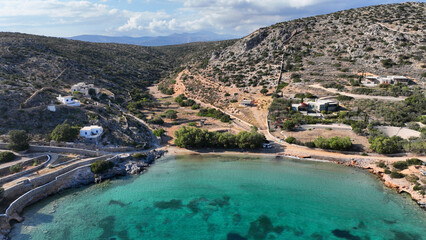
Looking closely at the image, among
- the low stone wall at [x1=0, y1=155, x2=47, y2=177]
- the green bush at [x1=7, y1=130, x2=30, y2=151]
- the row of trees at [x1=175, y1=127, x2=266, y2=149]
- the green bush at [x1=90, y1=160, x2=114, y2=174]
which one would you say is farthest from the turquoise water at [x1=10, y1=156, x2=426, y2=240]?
the green bush at [x1=7, y1=130, x2=30, y2=151]

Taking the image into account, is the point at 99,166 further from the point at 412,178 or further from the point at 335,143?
the point at 412,178

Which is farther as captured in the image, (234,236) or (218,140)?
(218,140)

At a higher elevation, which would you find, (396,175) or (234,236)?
(396,175)

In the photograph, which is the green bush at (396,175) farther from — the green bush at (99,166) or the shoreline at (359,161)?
the green bush at (99,166)

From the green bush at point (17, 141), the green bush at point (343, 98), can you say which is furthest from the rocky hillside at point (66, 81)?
the green bush at point (343, 98)

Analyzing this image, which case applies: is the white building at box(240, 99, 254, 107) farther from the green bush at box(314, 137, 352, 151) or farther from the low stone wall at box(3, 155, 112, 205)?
the low stone wall at box(3, 155, 112, 205)

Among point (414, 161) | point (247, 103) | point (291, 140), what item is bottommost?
point (291, 140)

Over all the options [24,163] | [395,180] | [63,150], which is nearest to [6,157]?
[24,163]
